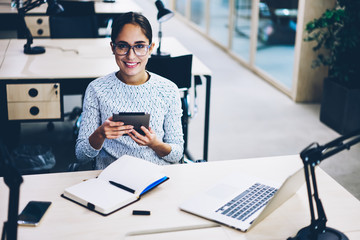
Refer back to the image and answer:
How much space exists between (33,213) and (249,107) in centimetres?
346

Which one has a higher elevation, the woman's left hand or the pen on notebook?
the woman's left hand

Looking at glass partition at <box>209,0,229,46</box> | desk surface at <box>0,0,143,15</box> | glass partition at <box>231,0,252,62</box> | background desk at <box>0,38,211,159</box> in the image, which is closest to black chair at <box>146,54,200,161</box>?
background desk at <box>0,38,211,159</box>

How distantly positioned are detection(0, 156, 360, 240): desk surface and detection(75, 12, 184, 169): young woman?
0.16m

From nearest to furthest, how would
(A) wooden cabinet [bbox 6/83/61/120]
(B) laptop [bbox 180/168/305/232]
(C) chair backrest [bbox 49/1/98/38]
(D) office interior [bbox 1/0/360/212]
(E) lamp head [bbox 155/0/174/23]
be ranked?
(B) laptop [bbox 180/168/305/232]
(A) wooden cabinet [bbox 6/83/61/120]
(E) lamp head [bbox 155/0/174/23]
(D) office interior [bbox 1/0/360/212]
(C) chair backrest [bbox 49/1/98/38]

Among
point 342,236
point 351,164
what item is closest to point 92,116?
point 342,236

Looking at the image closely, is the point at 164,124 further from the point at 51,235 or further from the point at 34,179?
the point at 51,235

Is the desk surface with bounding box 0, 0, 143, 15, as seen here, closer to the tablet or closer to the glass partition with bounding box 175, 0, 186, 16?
the tablet

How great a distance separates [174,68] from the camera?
2811mm

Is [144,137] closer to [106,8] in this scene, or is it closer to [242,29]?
[106,8]

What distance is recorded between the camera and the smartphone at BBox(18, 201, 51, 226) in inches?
60.4

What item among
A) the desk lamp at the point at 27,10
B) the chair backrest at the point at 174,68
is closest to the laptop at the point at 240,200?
the chair backrest at the point at 174,68

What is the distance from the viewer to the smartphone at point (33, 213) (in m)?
1.53

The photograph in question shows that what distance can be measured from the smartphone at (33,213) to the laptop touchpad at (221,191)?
1.88 feet

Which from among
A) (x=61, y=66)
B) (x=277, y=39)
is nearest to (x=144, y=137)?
(x=61, y=66)
